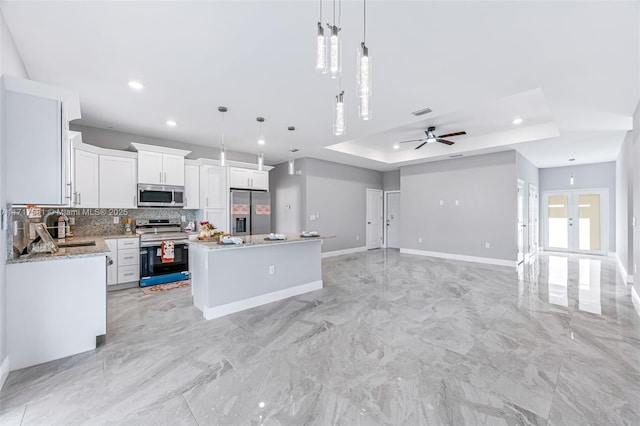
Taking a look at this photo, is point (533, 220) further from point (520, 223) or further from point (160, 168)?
point (160, 168)

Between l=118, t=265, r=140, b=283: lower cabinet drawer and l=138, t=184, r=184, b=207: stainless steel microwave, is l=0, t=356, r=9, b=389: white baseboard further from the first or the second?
l=138, t=184, r=184, b=207: stainless steel microwave

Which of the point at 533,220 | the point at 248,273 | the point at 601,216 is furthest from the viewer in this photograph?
the point at 533,220

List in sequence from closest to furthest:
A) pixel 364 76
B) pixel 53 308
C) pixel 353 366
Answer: pixel 364 76
pixel 353 366
pixel 53 308

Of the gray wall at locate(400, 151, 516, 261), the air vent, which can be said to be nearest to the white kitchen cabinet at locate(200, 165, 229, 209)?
the air vent

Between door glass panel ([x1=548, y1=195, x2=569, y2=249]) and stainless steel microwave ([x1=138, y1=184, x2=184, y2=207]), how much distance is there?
404 inches

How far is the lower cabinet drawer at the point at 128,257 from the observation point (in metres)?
4.40

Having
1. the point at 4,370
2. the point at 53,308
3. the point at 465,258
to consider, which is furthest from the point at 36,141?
the point at 465,258

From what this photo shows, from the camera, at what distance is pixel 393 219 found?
9.21 meters

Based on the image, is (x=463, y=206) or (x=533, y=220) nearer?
(x=463, y=206)

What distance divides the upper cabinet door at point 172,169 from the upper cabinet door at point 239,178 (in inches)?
37.7

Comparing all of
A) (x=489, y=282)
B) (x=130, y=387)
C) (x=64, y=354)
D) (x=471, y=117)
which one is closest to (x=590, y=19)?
(x=471, y=117)

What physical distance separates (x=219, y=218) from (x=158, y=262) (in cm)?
141

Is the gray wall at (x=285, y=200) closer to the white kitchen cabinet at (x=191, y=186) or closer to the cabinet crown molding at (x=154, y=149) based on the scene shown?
the white kitchen cabinet at (x=191, y=186)

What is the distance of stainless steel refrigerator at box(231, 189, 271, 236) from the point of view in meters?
5.83
